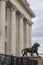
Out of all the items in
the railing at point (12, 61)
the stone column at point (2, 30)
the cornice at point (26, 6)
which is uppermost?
the cornice at point (26, 6)

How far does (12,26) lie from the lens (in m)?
52.4

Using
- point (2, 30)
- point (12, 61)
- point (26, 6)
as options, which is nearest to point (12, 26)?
point (2, 30)

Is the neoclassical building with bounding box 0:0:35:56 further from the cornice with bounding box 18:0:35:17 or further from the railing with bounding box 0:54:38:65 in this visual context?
the railing with bounding box 0:54:38:65

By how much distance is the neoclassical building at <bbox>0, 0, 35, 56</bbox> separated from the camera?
45406 mm

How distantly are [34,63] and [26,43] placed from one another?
1464 inches

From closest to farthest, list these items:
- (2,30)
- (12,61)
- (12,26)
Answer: (12,61)
(2,30)
(12,26)

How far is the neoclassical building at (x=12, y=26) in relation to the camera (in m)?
45.4

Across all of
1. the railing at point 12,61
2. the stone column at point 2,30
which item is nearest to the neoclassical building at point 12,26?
the stone column at point 2,30

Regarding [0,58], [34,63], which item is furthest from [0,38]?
[0,58]

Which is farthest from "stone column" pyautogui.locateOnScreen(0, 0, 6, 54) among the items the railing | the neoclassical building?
the railing

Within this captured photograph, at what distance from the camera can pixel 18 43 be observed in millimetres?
59969

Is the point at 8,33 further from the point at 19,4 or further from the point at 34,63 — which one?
the point at 34,63

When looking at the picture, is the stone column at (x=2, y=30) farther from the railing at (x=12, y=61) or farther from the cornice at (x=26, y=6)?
the cornice at (x=26, y=6)

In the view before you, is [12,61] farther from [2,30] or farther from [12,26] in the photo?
[12,26]
